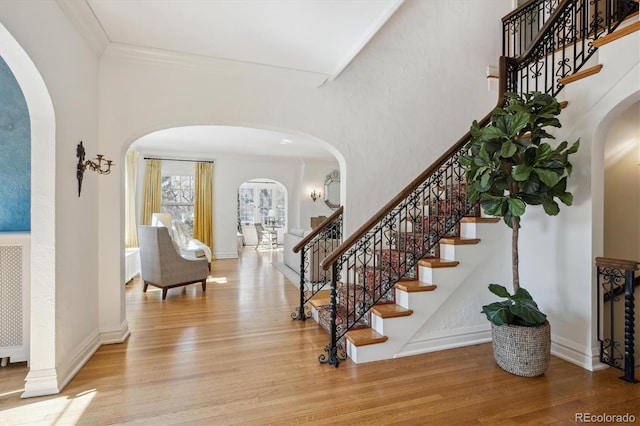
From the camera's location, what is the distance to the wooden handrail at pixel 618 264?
7.63 feet

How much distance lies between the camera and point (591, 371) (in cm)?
257

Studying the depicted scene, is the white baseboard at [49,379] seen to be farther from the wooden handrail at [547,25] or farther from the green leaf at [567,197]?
the wooden handrail at [547,25]

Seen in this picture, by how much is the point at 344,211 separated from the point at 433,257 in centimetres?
119

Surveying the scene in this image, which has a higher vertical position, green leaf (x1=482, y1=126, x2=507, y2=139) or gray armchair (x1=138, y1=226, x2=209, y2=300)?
green leaf (x1=482, y1=126, x2=507, y2=139)

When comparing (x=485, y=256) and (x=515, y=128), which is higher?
(x=515, y=128)

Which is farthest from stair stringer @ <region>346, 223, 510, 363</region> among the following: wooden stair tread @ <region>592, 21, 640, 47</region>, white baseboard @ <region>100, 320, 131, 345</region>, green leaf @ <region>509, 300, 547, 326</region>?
white baseboard @ <region>100, 320, 131, 345</region>

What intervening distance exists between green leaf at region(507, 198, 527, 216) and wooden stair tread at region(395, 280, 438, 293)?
3.23ft

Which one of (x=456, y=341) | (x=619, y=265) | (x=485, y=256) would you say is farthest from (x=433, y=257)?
(x=619, y=265)

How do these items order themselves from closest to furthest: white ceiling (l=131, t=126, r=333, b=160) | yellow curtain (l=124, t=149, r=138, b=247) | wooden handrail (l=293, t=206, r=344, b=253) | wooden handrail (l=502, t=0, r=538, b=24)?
wooden handrail (l=293, t=206, r=344, b=253) → wooden handrail (l=502, t=0, r=538, b=24) → white ceiling (l=131, t=126, r=333, b=160) → yellow curtain (l=124, t=149, r=138, b=247)

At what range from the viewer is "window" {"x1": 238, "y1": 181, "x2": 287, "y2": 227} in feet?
39.5

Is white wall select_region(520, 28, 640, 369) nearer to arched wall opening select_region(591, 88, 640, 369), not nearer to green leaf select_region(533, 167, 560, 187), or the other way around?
arched wall opening select_region(591, 88, 640, 369)

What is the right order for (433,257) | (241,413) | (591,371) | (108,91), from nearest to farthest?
1. (241,413)
2. (591,371)
3. (108,91)
4. (433,257)

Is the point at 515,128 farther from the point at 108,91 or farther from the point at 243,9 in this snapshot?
the point at 108,91

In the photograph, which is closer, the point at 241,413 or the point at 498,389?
the point at 241,413
